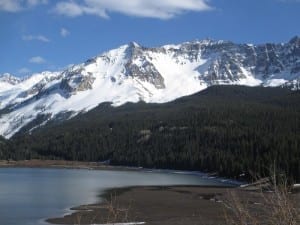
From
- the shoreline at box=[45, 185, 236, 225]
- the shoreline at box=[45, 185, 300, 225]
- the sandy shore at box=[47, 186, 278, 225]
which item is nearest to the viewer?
the shoreline at box=[45, 185, 300, 225]

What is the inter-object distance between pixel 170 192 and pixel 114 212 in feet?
325

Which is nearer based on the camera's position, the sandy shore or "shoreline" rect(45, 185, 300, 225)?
"shoreline" rect(45, 185, 300, 225)

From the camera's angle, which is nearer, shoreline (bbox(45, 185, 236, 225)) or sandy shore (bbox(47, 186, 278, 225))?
sandy shore (bbox(47, 186, 278, 225))

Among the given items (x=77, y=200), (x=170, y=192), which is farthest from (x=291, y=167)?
(x=77, y=200)

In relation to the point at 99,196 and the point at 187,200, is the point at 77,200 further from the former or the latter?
the point at 187,200

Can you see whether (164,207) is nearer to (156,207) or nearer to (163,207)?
(163,207)

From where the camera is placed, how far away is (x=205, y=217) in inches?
2623

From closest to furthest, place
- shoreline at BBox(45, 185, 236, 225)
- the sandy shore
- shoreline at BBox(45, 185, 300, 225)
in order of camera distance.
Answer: shoreline at BBox(45, 185, 300, 225), the sandy shore, shoreline at BBox(45, 185, 236, 225)

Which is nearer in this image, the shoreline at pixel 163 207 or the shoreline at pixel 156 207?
the shoreline at pixel 163 207

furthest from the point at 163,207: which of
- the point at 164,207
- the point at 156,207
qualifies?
the point at 156,207

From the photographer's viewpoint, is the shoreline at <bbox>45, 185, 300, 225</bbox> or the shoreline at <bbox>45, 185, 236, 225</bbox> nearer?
the shoreline at <bbox>45, 185, 300, 225</bbox>

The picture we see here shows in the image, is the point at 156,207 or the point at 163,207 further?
the point at 156,207

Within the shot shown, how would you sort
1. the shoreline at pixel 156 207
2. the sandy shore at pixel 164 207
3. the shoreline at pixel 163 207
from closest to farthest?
the shoreline at pixel 163 207 < the sandy shore at pixel 164 207 < the shoreline at pixel 156 207

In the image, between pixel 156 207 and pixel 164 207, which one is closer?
pixel 164 207
